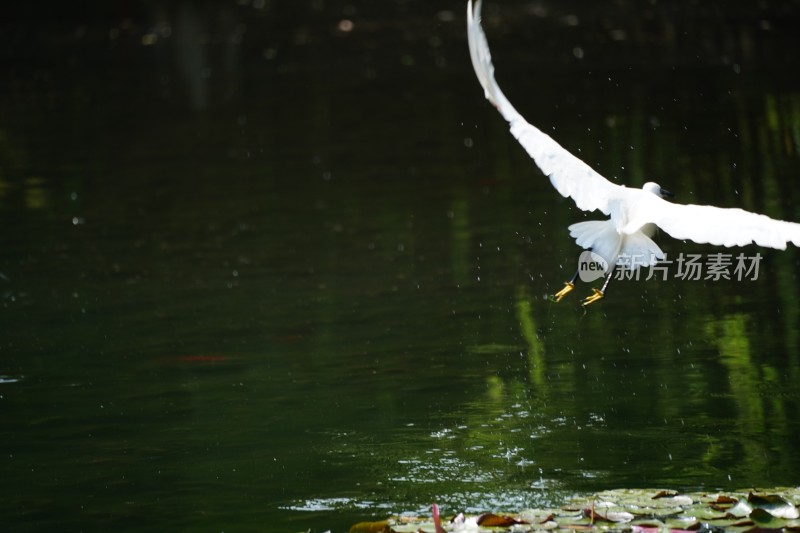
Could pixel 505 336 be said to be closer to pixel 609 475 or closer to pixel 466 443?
pixel 466 443

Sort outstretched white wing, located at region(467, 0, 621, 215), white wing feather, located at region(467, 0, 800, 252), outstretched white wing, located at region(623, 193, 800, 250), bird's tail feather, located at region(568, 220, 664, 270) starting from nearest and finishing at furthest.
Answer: outstretched white wing, located at region(623, 193, 800, 250)
white wing feather, located at region(467, 0, 800, 252)
outstretched white wing, located at region(467, 0, 621, 215)
bird's tail feather, located at region(568, 220, 664, 270)

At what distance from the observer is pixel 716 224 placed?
18.6ft

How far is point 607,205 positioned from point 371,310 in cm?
298

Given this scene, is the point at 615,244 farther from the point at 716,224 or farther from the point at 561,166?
the point at 716,224

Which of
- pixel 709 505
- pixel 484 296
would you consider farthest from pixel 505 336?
pixel 709 505

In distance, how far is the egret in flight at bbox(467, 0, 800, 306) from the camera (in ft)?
19.0

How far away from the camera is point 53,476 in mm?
6426

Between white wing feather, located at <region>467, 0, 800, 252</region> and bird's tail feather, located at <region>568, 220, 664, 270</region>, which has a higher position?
white wing feather, located at <region>467, 0, 800, 252</region>

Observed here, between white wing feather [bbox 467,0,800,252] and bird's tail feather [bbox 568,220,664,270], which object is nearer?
white wing feather [bbox 467,0,800,252]

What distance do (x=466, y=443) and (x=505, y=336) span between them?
1.89 m

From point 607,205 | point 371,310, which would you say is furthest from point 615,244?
point 371,310

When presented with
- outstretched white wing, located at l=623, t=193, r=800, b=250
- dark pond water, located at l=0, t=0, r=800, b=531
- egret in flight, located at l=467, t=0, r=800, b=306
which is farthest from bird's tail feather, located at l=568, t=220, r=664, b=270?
dark pond water, located at l=0, t=0, r=800, b=531

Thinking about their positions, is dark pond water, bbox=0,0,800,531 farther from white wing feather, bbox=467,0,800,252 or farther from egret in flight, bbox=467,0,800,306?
white wing feather, bbox=467,0,800,252

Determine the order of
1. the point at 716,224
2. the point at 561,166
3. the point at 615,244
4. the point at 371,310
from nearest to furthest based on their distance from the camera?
the point at 716,224
the point at 561,166
the point at 615,244
the point at 371,310
